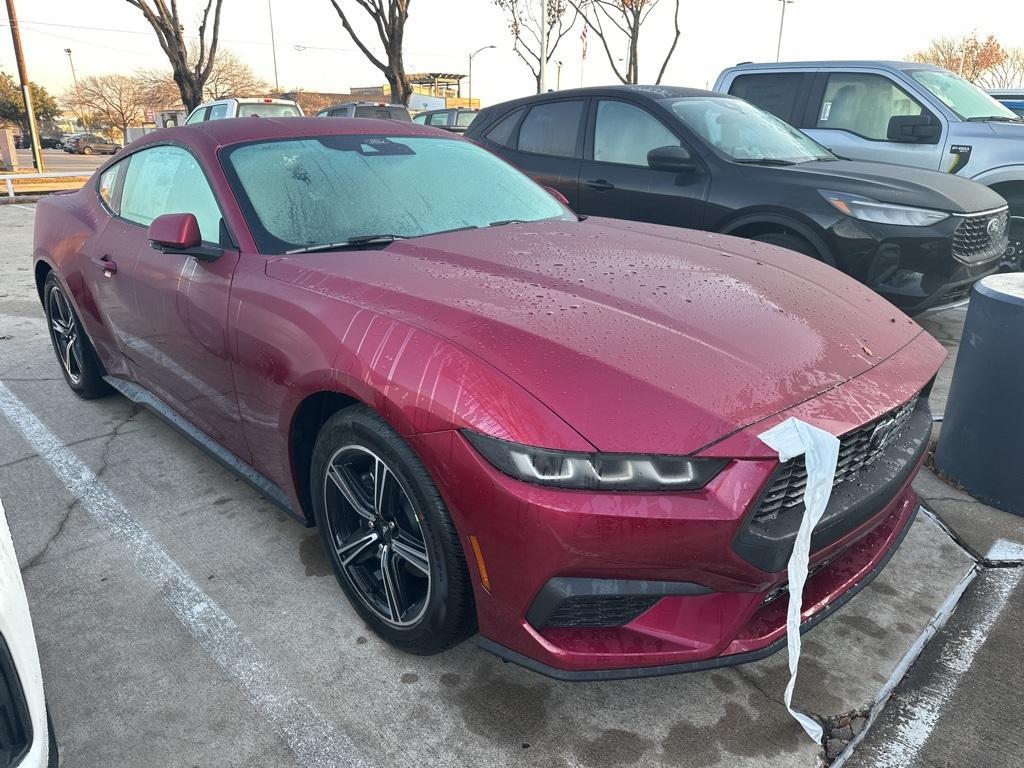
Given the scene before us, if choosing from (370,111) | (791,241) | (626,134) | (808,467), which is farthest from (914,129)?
(370,111)

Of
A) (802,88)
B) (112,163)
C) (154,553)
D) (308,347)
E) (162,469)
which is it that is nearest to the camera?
(308,347)

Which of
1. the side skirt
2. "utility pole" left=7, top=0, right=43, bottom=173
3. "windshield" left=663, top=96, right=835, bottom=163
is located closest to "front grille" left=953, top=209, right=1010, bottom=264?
"windshield" left=663, top=96, right=835, bottom=163

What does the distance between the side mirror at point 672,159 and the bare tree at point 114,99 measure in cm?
7108

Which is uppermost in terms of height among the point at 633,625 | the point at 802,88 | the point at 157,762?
the point at 802,88

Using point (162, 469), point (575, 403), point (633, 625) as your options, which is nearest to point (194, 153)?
point (162, 469)

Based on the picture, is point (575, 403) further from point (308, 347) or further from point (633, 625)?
point (308, 347)

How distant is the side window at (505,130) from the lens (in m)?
6.27

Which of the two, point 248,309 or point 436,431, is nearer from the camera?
point 436,431

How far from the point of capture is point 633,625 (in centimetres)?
181

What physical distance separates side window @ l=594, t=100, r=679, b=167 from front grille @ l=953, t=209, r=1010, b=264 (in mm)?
1918

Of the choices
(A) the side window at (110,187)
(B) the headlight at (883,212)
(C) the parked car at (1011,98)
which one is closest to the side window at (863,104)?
(B) the headlight at (883,212)

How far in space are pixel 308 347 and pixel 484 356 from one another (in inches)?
26.9

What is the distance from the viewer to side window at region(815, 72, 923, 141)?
6648mm

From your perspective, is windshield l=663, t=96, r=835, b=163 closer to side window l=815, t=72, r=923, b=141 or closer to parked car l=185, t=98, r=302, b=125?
side window l=815, t=72, r=923, b=141
